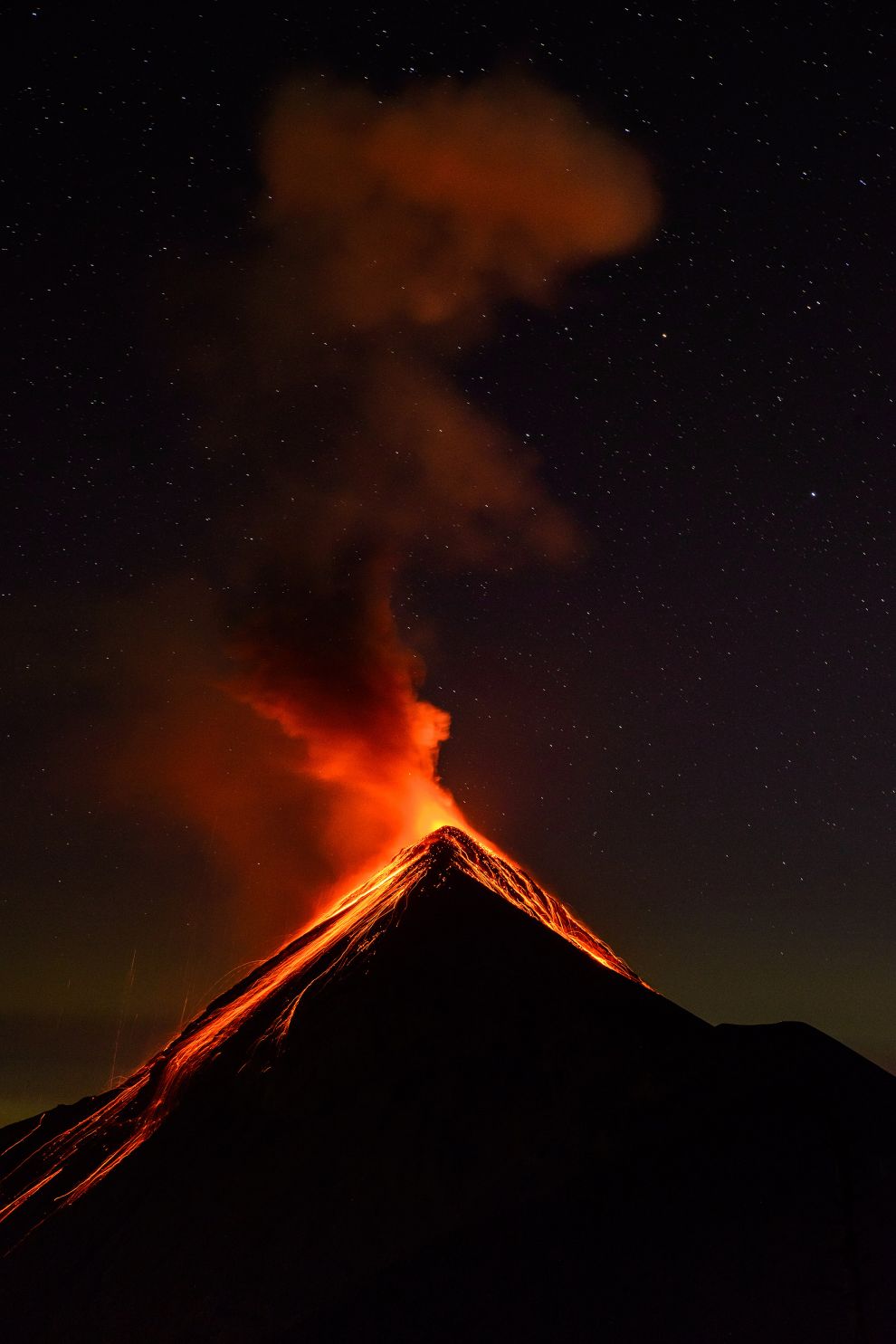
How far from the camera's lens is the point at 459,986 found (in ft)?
113

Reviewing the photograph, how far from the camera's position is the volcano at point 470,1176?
22.8 m

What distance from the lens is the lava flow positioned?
34344mm

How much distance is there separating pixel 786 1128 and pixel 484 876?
1951cm

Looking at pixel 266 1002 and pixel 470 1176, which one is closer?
pixel 470 1176

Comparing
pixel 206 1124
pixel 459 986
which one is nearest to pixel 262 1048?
pixel 206 1124

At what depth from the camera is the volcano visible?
22844 mm

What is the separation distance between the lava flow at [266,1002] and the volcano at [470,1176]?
236 millimetres

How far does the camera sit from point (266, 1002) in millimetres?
37906

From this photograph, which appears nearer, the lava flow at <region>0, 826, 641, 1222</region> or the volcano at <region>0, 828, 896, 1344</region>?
the volcano at <region>0, 828, 896, 1344</region>

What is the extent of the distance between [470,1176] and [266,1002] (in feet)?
42.8

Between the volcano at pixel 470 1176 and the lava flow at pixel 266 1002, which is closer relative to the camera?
the volcano at pixel 470 1176

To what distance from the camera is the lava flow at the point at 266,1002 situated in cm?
3434

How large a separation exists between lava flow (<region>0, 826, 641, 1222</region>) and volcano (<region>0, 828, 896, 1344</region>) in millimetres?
236

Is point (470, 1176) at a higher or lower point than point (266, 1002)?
lower
